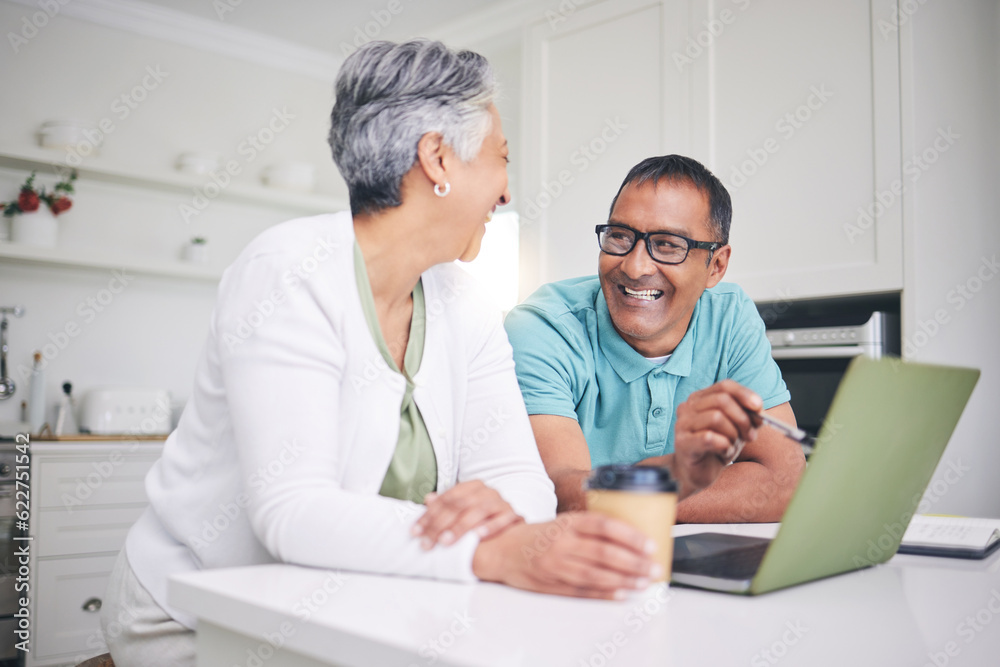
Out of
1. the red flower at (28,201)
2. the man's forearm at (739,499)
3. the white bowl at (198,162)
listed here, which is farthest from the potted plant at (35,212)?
the man's forearm at (739,499)

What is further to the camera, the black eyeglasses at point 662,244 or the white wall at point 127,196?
the white wall at point 127,196

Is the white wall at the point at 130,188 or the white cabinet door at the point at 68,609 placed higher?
the white wall at the point at 130,188

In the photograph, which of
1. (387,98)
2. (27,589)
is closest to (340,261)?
(387,98)

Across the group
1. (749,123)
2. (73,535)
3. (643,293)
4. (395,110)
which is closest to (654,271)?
(643,293)

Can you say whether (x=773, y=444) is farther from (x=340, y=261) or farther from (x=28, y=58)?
(x=28, y=58)

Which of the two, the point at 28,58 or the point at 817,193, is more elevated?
the point at 28,58

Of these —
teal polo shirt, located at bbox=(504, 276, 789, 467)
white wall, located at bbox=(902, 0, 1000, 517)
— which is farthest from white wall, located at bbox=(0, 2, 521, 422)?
teal polo shirt, located at bbox=(504, 276, 789, 467)

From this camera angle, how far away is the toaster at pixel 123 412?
344 cm

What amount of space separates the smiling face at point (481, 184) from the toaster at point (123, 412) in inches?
108

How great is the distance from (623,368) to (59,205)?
3.00 metres

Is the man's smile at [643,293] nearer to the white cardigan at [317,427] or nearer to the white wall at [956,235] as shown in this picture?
the white cardigan at [317,427]

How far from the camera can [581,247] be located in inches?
129

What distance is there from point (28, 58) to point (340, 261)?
349cm

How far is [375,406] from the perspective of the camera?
1020 millimetres
